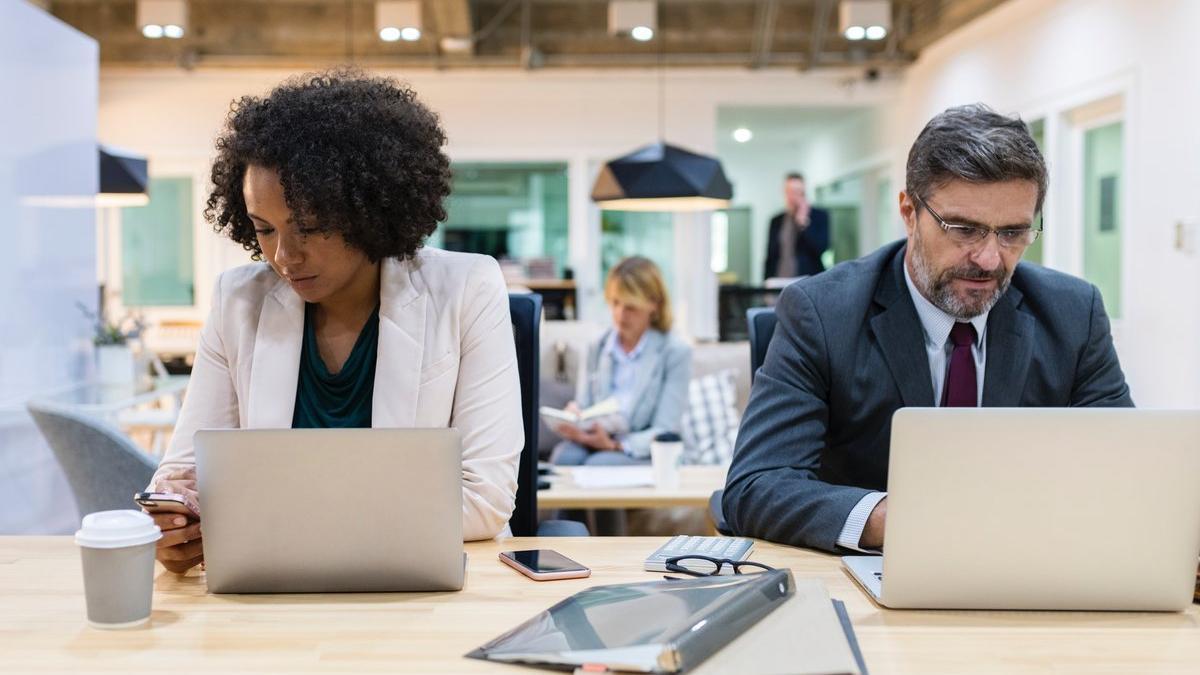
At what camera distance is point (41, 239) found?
401cm

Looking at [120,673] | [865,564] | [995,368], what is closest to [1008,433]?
[865,564]

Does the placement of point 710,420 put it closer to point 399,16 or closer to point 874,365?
point 874,365

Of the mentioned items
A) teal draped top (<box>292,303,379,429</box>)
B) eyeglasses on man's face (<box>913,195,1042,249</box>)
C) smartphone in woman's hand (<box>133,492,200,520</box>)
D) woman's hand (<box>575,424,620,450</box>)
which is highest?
eyeglasses on man's face (<box>913,195,1042,249</box>)

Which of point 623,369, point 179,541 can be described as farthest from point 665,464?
point 179,541

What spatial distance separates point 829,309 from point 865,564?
0.59 metres

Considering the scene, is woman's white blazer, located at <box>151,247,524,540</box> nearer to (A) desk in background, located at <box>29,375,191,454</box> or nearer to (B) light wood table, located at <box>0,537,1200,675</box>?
(B) light wood table, located at <box>0,537,1200,675</box>

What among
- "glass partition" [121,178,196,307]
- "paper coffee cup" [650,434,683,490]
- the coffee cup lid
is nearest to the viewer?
the coffee cup lid

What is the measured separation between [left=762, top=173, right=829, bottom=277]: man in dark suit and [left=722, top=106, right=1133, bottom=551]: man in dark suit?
7.50 m

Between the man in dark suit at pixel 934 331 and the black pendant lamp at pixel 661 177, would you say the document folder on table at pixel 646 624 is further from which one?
the black pendant lamp at pixel 661 177

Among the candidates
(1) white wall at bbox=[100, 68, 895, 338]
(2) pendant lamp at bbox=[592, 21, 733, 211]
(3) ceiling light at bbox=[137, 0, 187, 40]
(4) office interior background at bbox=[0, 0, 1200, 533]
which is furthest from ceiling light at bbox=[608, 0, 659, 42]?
(3) ceiling light at bbox=[137, 0, 187, 40]

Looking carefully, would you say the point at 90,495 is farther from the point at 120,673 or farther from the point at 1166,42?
the point at 1166,42

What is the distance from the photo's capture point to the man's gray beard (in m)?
1.90

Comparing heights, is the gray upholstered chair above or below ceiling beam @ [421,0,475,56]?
below

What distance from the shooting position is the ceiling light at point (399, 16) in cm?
788
